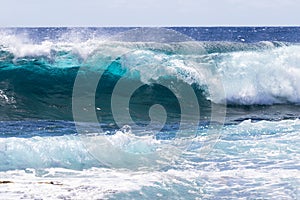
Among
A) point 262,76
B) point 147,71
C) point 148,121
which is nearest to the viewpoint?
point 148,121

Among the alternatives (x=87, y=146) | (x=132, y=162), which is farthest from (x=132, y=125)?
(x=132, y=162)

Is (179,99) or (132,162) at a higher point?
(179,99)

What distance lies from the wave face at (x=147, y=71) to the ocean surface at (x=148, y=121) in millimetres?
33

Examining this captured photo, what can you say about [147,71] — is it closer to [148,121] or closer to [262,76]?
[262,76]

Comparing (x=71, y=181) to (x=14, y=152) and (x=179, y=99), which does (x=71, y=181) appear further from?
(x=179, y=99)

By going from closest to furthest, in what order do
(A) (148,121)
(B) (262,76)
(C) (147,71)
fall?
(A) (148,121) → (B) (262,76) → (C) (147,71)

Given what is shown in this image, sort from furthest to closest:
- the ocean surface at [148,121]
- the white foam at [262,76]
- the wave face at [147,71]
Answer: the white foam at [262,76] < the wave face at [147,71] < the ocean surface at [148,121]

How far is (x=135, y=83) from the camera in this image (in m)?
14.9

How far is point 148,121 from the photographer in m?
11.1

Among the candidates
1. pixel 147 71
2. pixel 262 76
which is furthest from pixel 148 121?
pixel 262 76

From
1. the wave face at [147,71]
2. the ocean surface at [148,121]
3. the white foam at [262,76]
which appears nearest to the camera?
the ocean surface at [148,121]

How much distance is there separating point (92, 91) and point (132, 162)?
7030 mm

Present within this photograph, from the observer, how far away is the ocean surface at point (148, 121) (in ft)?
20.0

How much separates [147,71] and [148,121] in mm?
4540
